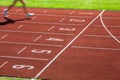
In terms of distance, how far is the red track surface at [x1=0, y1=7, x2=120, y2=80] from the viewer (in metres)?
11.2

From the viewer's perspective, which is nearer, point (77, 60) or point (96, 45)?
point (77, 60)

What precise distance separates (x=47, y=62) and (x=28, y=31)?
12.8 feet

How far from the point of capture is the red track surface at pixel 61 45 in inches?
440

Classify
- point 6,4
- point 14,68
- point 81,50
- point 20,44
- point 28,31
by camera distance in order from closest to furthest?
point 14,68
point 81,50
point 20,44
point 28,31
point 6,4

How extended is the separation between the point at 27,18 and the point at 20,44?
399 cm

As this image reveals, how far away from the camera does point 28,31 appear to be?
15.6 metres

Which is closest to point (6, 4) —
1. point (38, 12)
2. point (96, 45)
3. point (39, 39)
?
point (38, 12)

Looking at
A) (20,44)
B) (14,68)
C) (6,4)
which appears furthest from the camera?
Answer: (6,4)

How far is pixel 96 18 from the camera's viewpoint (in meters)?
17.2

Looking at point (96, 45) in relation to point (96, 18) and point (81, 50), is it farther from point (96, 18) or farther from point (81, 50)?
point (96, 18)

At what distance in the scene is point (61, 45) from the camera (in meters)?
13.6

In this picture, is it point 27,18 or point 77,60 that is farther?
point 27,18

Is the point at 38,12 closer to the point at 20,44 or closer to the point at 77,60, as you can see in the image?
the point at 20,44

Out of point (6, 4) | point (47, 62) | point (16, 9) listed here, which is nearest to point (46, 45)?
point (47, 62)
